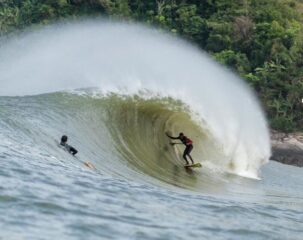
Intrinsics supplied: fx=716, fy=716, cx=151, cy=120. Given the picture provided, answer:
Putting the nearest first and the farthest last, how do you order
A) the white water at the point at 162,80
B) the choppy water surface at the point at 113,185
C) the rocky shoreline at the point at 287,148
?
the choppy water surface at the point at 113,185
the white water at the point at 162,80
the rocky shoreline at the point at 287,148

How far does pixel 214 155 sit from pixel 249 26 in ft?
128

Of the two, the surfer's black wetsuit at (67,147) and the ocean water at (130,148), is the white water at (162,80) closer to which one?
the ocean water at (130,148)

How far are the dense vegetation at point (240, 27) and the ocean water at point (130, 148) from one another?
2219 cm

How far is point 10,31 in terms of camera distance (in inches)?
2739

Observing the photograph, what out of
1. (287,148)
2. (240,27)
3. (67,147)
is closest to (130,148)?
(67,147)

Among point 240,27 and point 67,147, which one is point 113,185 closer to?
point 67,147

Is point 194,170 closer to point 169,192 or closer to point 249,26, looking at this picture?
point 169,192

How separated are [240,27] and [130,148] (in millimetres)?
42741

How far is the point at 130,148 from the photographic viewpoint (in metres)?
16.9

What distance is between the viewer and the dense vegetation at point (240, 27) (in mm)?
52312

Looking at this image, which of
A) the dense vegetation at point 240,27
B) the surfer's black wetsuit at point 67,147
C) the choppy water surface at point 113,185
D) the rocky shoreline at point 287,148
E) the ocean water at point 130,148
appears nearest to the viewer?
the choppy water surface at point 113,185

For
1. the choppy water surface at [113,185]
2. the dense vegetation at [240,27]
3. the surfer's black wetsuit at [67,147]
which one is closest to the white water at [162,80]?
the choppy water surface at [113,185]

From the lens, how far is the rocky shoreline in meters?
45.2

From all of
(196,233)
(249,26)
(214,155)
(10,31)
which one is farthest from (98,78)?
(10,31)
